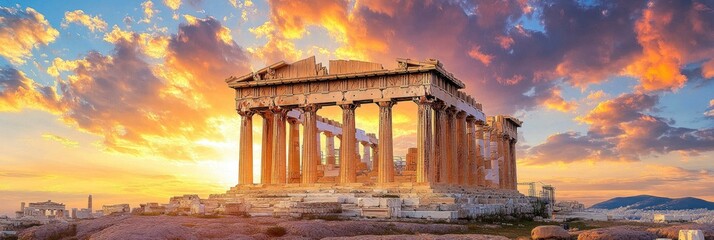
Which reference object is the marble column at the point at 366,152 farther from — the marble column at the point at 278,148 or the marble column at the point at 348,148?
the marble column at the point at 348,148

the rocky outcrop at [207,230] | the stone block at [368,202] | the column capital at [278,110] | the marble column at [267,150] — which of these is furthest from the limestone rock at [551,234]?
the marble column at [267,150]

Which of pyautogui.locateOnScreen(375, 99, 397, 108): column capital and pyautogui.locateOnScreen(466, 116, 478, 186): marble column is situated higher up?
pyautogui.locateOnScreen(375, 99, 397, 108): column capital

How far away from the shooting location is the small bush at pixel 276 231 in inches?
802

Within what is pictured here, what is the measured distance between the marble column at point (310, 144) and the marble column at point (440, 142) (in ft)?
25.7

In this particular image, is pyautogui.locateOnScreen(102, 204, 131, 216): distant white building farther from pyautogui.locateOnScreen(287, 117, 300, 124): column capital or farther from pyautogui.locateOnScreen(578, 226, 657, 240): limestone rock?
pyautogui.locateOnScreen(578, 226, 657, 240): limestone rock

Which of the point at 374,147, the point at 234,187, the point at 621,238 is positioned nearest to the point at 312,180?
the point at 234,187

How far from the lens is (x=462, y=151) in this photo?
47.4m

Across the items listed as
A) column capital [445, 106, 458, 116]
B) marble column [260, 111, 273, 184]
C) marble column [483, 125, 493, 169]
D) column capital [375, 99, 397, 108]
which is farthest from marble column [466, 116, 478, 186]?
marble column [260, 111, 273, 184]

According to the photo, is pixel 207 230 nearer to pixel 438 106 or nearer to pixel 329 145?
pixel 438 106

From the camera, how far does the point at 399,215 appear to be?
3306 cm

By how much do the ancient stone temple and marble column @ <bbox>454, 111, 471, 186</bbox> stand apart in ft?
0.23

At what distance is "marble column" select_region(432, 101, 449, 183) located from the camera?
139ft

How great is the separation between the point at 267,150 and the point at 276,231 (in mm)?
28628

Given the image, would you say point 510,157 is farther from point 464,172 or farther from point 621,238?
point 621,238
